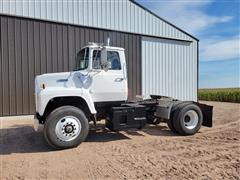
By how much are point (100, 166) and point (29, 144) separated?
3.02 meters

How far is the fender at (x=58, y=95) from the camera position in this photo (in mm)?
6961

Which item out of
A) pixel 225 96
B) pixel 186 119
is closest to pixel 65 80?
pixel 186 119

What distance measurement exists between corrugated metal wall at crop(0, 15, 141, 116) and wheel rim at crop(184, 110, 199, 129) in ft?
19.8

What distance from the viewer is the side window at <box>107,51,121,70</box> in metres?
7.87

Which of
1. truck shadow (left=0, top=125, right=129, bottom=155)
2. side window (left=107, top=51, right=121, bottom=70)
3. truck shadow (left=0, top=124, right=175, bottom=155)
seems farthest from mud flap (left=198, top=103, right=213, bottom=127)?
side window (left=107, top=51, right=121, bottom=70)

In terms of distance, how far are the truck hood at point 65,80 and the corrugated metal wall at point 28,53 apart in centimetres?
509

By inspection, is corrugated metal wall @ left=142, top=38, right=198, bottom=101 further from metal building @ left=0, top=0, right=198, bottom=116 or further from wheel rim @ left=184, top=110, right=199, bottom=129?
wheel rim @ left=184, top=110, right=199, bottom=129

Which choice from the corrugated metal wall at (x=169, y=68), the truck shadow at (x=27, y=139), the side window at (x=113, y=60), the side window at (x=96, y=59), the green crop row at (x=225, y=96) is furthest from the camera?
the green crop row at (x=225, y=96)

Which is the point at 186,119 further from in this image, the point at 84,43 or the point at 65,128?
the point at 84,43

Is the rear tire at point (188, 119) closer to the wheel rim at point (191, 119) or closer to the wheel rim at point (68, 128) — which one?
the wheel rim at point (191, 119)

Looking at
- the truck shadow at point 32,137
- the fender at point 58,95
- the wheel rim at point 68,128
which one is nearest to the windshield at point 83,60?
the fender at point 58,95

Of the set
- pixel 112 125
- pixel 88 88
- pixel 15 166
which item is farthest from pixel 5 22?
pixel 15 166

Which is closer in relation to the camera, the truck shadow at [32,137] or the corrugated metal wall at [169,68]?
the truck shadow at [32,137]

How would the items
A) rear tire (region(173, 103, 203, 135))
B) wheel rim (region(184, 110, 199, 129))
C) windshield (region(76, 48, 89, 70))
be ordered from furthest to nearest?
1. wheel rim (region(184, 110, 199, 129))
2. rear tire (region(173, 103, 203, 135))
3. windshield (region(76, 48, 89, 70))
